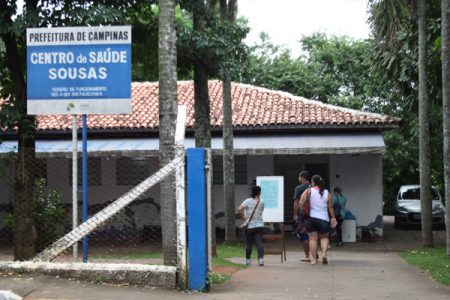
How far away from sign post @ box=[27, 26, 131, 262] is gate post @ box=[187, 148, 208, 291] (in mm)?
1400

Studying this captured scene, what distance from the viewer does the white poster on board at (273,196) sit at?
14.5 m

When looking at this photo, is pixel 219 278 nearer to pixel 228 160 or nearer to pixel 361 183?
pixel 228 160

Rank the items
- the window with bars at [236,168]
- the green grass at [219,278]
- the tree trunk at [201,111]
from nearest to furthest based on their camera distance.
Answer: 1. the green grass at [219,278]
2. the tree trunk at [201,111]
3. the window with bars at [236,168]

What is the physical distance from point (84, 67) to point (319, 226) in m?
5.32

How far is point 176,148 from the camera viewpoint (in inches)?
328

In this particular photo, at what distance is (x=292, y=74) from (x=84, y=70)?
26.0 meters

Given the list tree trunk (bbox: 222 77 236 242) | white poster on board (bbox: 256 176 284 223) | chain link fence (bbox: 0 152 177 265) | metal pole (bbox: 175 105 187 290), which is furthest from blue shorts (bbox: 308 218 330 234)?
tree trunk (bbox: 222 77 236 242)

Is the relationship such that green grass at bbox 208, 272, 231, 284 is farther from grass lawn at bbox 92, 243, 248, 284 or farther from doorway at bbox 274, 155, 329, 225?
doorway at bbox 274, 155, 329, 225

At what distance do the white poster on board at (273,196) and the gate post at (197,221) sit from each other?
6.22m

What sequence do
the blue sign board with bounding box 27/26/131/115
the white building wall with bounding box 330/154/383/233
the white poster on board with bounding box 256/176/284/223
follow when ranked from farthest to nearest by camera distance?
1. the white building wall with bounding box 330/154/383/233
2. the white poster on board with bounding box 256/176/284/223
3. the blue sign board with bounding box 27/26/131/115

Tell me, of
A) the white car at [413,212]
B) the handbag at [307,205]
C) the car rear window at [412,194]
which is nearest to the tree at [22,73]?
the handbag at [307,205]

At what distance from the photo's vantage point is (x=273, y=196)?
48.1 feet

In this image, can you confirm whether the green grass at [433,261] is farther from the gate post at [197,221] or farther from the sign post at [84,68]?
the sign post at [84,68]

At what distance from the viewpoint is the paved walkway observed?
8055 millimetres
